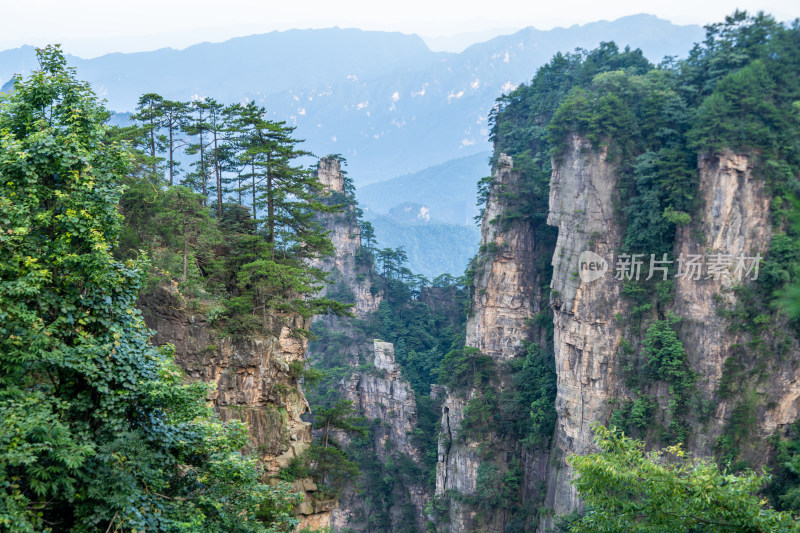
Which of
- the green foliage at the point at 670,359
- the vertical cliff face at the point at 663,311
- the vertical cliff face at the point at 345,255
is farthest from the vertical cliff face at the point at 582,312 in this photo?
the vertical cliff face at the point at 345,255

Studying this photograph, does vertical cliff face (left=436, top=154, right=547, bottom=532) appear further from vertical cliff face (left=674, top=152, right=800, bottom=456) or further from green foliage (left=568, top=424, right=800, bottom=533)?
green foliage (left=568, top=424, right=800, bottom=533)

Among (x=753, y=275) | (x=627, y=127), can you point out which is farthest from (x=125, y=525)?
(x=627, y=127)

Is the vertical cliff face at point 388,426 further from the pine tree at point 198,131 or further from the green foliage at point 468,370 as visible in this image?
the pine tree at point 198,131

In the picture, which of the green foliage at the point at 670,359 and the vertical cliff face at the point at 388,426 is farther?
the vertical cliff face at the point at 388,426

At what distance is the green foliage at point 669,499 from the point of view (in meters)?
7.62

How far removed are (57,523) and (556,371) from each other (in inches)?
960

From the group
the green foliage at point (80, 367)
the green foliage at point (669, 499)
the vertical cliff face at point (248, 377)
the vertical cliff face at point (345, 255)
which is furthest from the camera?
the vertical cliff face at point (345, 255)

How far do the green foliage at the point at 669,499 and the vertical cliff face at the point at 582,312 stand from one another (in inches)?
636

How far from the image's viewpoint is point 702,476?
809 centimetres

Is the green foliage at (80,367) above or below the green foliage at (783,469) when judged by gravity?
above

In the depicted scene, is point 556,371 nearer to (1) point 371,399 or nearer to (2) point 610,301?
(2) point 610,301

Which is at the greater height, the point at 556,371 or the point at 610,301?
the point at 610,301

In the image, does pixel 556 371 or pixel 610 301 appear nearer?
pixel 610 301

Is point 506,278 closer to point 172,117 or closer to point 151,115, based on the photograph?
point 172,117
